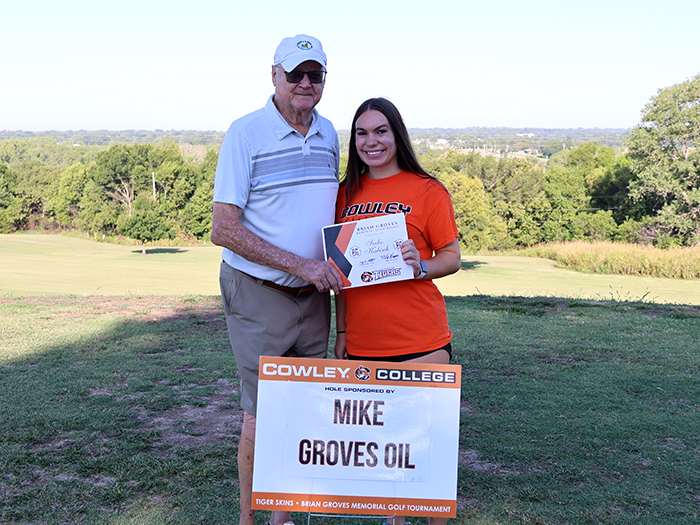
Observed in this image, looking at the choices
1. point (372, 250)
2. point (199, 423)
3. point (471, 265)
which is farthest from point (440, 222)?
point (471, 265)

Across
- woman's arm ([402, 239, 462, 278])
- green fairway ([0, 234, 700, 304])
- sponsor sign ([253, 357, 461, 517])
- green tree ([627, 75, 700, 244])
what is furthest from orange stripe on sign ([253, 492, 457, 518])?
green tree ([627, 75, 700, 244])

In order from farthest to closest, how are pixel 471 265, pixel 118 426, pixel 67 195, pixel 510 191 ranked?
1. pixel 67 195
2. pixel 510 191
3. pixel 471 265
4. pixel 118 426

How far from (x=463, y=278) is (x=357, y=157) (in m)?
24.0

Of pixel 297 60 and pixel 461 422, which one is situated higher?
pixel 297 60

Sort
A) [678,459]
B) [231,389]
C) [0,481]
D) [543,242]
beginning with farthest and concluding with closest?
1. [543,242]
2. [231,389]
3. [678,459]
4. [0,481]

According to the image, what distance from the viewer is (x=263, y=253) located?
2871 millimetres

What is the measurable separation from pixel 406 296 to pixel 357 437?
2.15 feet

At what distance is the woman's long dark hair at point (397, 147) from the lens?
2.99 meters

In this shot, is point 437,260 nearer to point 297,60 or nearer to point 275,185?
point 275,185

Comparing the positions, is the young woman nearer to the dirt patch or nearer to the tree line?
the dirt patch

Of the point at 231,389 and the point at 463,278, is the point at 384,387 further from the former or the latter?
the point at 463,278

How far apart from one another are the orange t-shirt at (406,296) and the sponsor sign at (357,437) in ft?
0.97

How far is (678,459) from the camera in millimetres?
4078

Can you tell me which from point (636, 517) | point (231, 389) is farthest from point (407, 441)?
point (231, 389)
